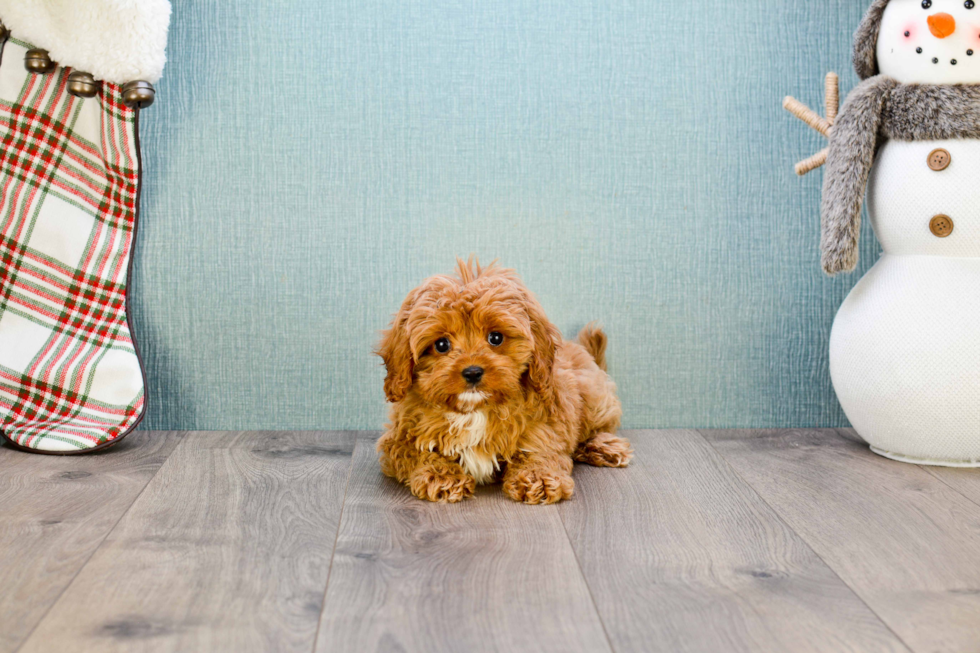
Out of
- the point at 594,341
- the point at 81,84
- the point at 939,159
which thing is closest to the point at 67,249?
the point at 81,84

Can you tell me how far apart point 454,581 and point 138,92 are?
3.81ft

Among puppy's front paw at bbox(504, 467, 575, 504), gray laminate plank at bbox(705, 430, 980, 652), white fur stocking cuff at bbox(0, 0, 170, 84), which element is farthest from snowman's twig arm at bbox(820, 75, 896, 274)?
white fur stocking cuff at bbox(0, 0, 170, 84)

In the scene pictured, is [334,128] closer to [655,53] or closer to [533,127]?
[533,127]

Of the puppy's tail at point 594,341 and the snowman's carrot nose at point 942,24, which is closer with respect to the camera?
the snowman's carrot nose at point 942,24

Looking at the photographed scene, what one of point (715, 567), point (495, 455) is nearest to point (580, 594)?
A: point (715, 567)

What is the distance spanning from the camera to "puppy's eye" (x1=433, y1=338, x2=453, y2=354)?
1.49 metres

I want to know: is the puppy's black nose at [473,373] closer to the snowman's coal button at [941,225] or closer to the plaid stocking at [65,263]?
the plaid stocking at [65,263]

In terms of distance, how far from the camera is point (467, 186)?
76.9 inches

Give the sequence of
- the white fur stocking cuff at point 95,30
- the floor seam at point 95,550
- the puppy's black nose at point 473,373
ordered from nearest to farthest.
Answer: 1. the floor seam at point 95,550
2. the puppy's black nose at point 473,373
3. the white fur stocking cuff at point 95,30

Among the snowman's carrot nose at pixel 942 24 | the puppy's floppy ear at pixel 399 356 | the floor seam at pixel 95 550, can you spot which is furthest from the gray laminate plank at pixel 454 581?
the snowman's carrot nose at pixel 942 24

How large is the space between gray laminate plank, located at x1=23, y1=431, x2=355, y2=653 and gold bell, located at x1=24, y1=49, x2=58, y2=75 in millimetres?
808

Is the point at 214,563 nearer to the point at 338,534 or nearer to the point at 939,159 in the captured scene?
the point at 338,534

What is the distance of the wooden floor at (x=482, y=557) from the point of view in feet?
3.45

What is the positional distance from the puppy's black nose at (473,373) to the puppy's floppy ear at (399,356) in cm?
11
